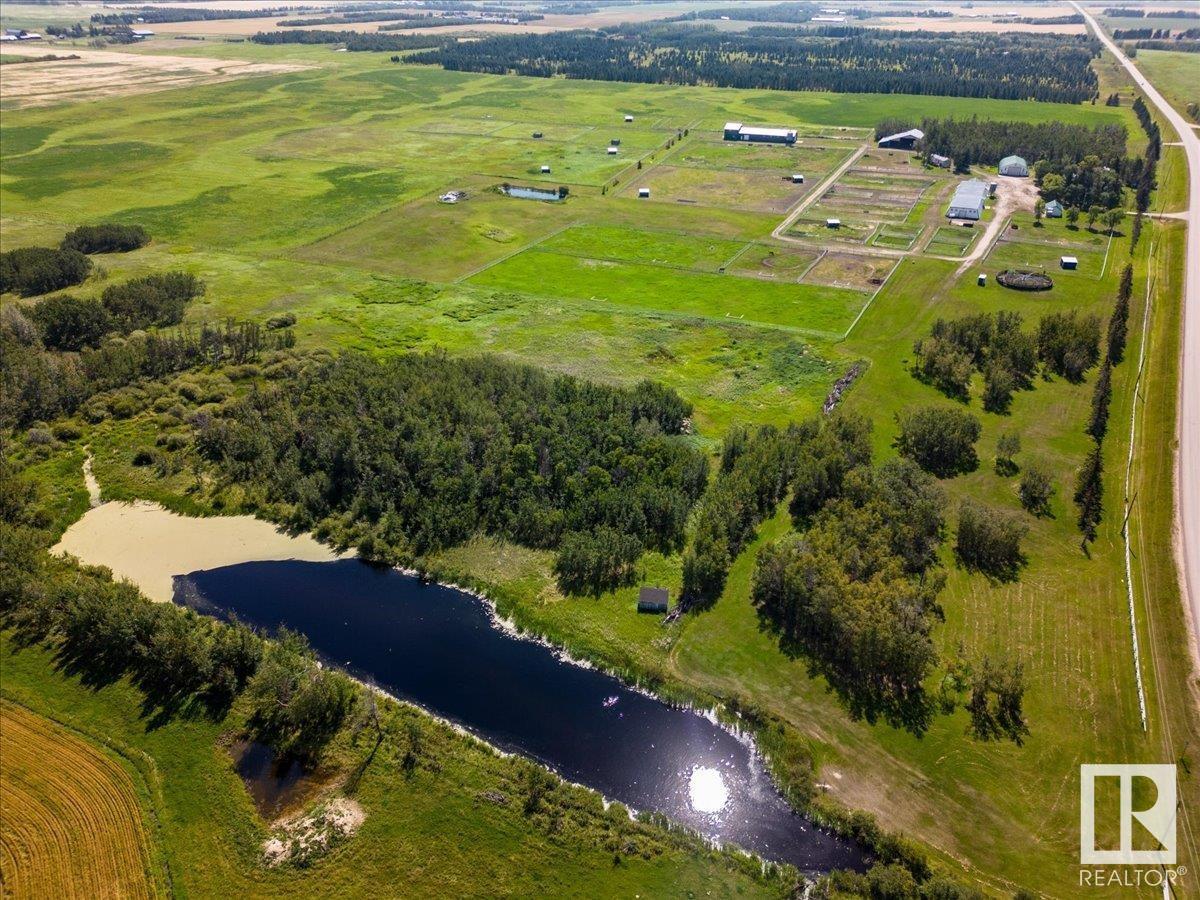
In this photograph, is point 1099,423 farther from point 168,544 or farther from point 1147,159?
point 1147,159

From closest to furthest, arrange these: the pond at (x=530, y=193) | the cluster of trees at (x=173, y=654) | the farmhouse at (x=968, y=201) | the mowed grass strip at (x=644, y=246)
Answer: the cluster of trees at (x=173, y=654) → the mowed grass strip at (x=644, y=246) → the farmhouse at (x=968, y=201) → the pond at (x=530, y=193)

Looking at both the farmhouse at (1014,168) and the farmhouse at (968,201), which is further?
the farmhouse at (1014,168)

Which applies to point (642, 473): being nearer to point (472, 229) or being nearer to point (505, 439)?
point (505, 439)

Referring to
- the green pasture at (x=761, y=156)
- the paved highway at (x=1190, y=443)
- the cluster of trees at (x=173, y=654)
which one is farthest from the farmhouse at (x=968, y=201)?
the cluster of trees at (x=173, y=654)

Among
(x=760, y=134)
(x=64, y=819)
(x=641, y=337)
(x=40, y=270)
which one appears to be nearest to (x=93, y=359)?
(x=40, y=270)

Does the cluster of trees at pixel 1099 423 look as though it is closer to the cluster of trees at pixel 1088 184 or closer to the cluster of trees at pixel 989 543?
the cluster of trees at pixel 989 543

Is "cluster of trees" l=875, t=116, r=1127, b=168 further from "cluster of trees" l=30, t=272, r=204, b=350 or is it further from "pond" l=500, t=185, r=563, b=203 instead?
"cluster of trees" l=30, t=272, r=204, b=350
